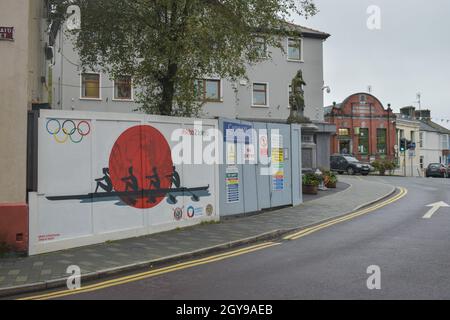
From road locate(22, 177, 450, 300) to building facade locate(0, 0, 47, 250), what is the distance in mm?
3007

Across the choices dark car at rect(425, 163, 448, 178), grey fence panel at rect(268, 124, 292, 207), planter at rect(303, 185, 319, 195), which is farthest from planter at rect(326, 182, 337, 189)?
dark car at rect(425, 163, 448, 178)

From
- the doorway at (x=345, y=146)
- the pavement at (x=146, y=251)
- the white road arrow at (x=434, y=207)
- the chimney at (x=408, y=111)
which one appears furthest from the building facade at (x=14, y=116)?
the chimney at (x=408, y=111)

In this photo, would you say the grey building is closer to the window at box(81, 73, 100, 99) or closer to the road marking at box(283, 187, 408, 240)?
the window at box(81, 73, 100, 99)

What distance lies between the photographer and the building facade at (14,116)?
29.3ft

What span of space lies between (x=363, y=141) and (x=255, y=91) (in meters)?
23.6

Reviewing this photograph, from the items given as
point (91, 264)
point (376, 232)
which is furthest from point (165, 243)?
point (376, 232)

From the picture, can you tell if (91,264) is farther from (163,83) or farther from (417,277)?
(163,83)

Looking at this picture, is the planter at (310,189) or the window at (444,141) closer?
the planter at (310,189)

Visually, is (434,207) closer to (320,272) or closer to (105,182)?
(320,272)

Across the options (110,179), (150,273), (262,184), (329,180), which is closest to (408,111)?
(329,180)

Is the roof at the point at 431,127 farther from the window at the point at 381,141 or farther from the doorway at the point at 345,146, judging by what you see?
the doorway at the point at 345,146

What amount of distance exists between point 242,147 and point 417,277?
783cm

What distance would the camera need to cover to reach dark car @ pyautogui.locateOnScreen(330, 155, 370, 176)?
A: 3997 centimetres

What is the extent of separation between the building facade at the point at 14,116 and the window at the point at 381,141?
5110 centimetres
